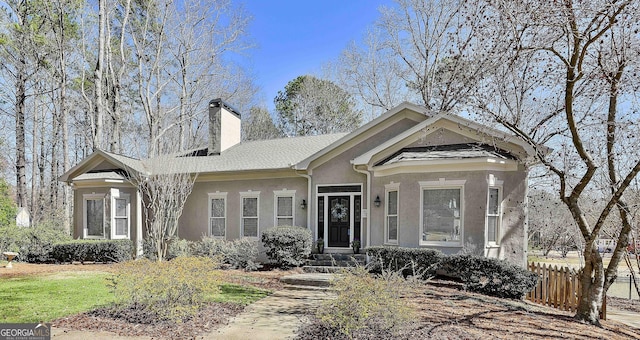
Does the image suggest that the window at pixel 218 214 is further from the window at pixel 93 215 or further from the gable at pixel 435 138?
the gable at pixel 435 138

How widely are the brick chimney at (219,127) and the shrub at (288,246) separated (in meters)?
6.21

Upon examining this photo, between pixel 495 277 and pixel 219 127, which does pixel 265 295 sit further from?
pixel 219 127

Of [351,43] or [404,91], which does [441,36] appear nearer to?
[404,91]

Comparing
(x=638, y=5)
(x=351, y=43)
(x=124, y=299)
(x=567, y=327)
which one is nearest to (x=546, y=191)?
(x=567, y=327)

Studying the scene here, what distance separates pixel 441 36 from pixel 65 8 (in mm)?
21156

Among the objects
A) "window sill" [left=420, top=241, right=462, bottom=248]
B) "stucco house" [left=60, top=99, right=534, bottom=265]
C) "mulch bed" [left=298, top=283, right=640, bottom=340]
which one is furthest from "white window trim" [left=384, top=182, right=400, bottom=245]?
"mulch bed" [left=298, top=283, right=640, bottom=340]

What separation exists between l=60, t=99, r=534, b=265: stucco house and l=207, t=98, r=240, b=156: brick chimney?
50 millimetres

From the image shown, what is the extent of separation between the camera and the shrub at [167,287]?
20.8ft

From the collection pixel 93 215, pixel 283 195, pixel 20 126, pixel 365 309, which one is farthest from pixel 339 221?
pixel 20 126

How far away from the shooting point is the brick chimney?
56.3 feet

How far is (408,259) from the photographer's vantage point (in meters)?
10.1

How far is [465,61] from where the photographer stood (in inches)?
291

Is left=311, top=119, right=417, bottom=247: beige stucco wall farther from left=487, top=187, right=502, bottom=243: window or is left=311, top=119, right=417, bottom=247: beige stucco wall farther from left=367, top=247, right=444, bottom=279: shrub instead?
left=487, top=187, right=502, bottom=243: window

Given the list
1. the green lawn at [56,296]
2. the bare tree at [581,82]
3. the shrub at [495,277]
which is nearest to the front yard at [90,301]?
the green lawn at [56,296]
